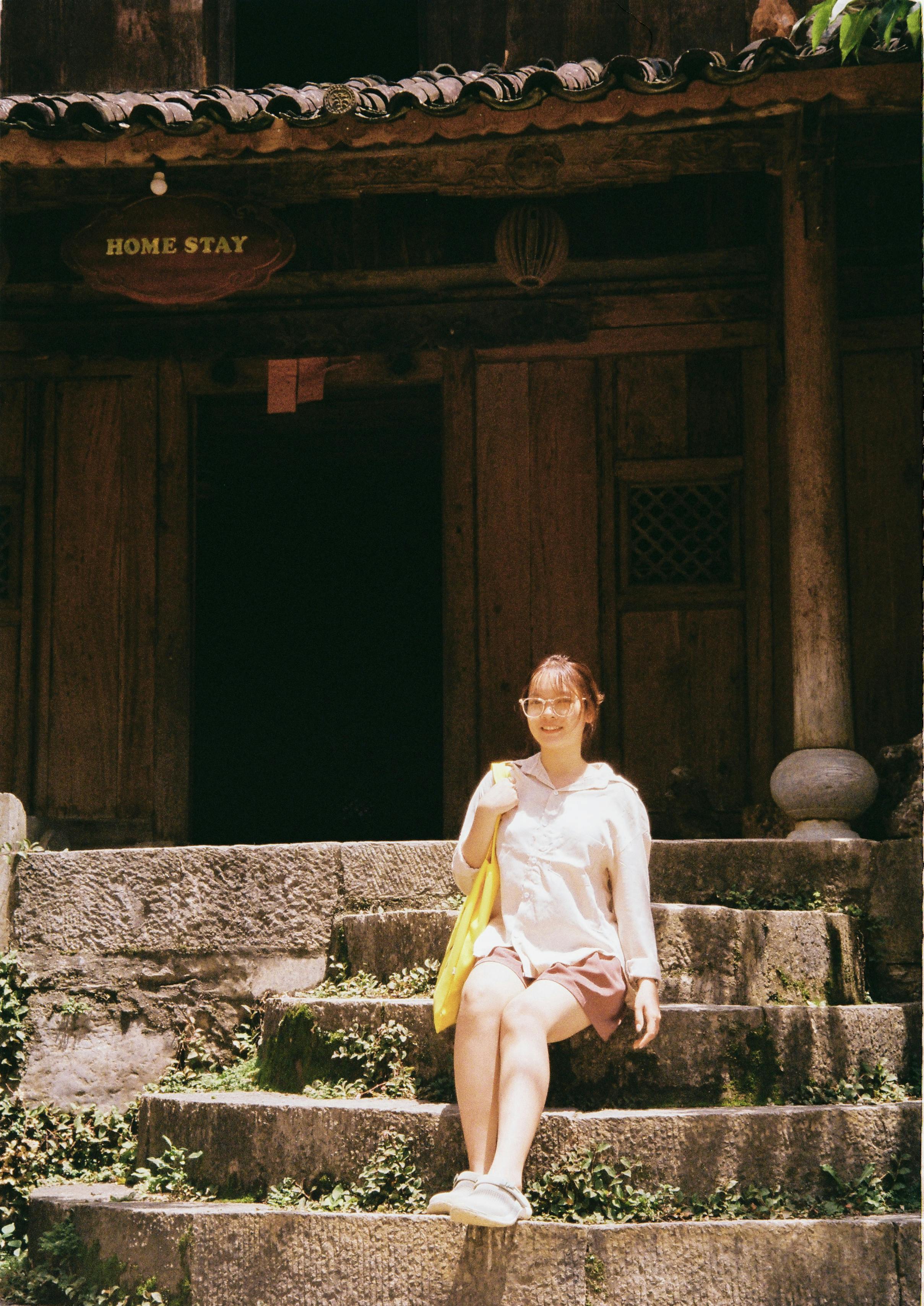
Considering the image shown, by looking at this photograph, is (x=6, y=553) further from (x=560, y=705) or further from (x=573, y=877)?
(x=573, y=877)

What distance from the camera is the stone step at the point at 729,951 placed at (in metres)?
5.00

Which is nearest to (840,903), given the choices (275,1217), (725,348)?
(275,1217)

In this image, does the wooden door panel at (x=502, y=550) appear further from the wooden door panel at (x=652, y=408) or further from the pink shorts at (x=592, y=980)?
the pink shorts at (x=592, y=980)

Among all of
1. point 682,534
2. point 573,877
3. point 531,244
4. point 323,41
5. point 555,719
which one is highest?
point 323,41

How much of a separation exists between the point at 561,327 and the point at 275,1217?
200 inches

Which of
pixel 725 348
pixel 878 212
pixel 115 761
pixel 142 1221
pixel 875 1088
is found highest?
pixel 878 212

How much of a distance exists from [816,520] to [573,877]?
2.67 meters

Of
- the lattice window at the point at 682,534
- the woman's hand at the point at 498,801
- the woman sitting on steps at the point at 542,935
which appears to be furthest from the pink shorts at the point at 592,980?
the lattice window at the point at 682,534

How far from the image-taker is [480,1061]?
4.08 metres

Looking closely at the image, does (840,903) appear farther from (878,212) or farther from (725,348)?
(878,212)

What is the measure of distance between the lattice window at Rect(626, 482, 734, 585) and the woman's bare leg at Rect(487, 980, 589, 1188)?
12.6 feet

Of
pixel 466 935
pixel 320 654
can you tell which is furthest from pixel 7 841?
pixel 320 654

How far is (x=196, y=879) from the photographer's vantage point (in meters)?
5.66

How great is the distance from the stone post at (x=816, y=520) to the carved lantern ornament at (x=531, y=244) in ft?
3.68
